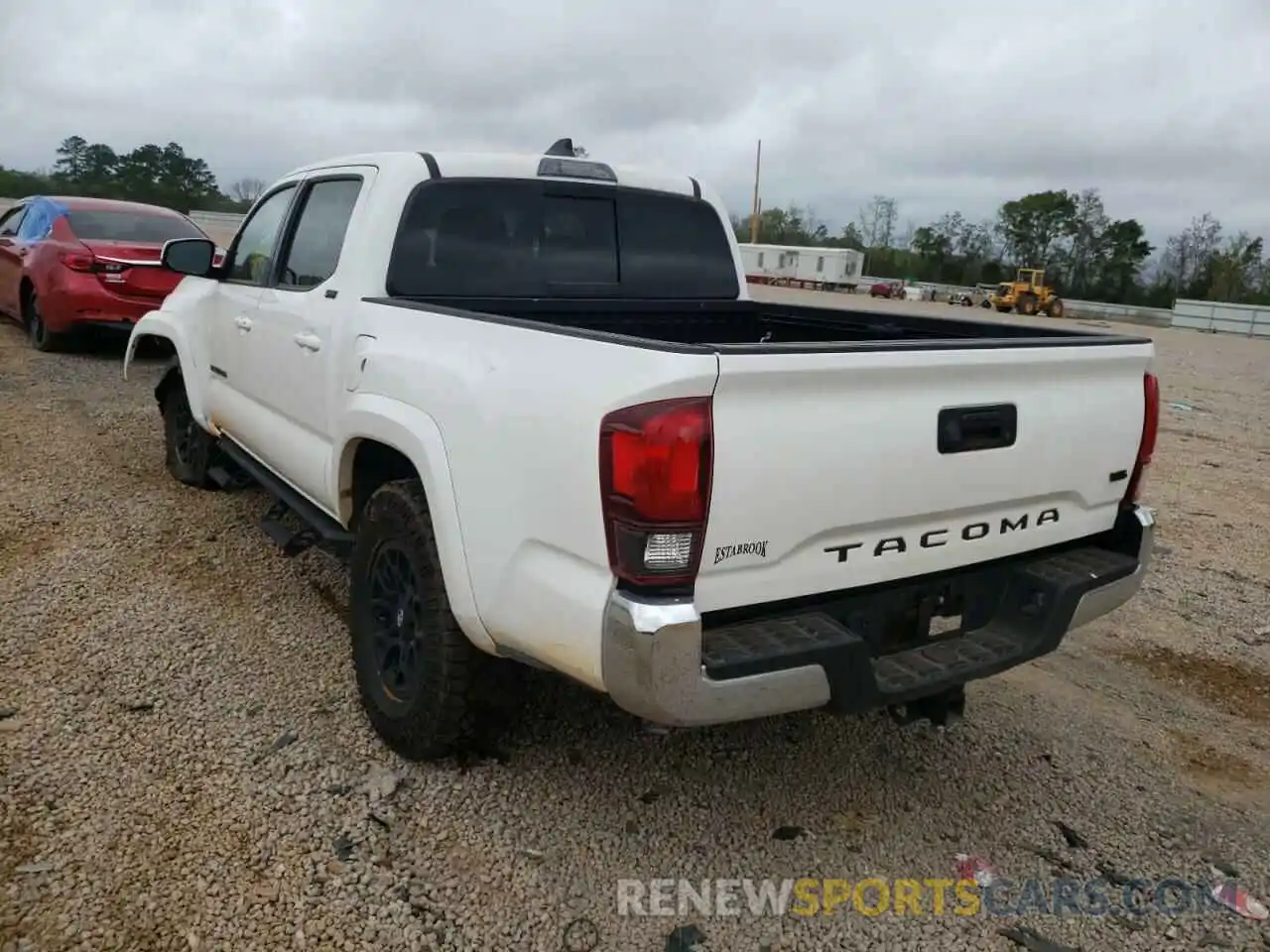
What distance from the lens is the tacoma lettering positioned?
8.19ft

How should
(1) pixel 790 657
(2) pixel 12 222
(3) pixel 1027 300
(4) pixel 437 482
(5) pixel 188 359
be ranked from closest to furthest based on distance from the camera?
(1) pixel 790 657, (4) pixel 437 482, (5) pixel 188 359, (2) pixel 12 222, (3) pixel 1027 300

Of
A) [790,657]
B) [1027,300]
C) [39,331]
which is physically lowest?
[1027,300]

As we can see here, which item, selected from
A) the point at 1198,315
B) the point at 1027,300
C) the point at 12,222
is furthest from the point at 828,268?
the point at 12,222

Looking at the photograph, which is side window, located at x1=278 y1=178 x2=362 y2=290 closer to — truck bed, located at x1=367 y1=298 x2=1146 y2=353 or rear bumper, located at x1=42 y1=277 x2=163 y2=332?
truck bed, located at x1=367 y1=298 x2=1146 y2=353

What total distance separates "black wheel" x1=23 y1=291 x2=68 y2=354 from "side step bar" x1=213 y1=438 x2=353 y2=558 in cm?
591

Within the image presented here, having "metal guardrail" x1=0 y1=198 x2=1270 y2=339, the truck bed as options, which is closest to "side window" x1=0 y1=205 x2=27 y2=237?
the truck bed

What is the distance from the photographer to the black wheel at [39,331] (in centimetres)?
962

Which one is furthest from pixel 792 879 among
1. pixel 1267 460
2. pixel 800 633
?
pixel 1267 460

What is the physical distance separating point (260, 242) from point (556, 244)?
1673 millimetres

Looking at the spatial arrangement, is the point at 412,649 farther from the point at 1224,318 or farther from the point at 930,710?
the point at 1224,318

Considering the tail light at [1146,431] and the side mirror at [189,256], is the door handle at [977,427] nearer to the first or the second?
the tail light at [1146,431]

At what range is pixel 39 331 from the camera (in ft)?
32.7

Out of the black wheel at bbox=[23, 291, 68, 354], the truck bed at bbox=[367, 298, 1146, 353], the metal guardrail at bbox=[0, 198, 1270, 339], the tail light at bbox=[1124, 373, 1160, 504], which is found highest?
the truck bed at bbox=[367, 298, 1146, 353]

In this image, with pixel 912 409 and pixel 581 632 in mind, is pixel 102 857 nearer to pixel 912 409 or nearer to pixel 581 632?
pixel 581 632
